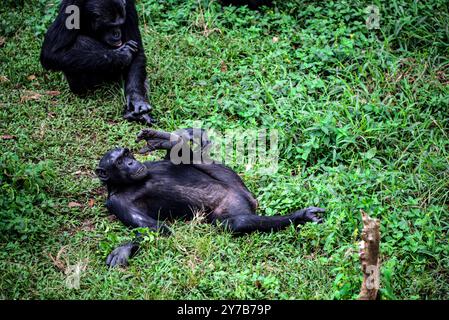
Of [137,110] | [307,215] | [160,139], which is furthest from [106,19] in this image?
[307,215]

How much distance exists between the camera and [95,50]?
6883 millimetres

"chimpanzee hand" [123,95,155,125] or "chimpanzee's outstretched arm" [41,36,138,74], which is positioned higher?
"chimpanzee's outstretched arm" [41,36,138,74]

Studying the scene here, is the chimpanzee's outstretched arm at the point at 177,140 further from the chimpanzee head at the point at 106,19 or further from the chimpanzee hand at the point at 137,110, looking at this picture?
the chimpanzee head at the point at 106,19

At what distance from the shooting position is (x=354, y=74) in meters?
6.98

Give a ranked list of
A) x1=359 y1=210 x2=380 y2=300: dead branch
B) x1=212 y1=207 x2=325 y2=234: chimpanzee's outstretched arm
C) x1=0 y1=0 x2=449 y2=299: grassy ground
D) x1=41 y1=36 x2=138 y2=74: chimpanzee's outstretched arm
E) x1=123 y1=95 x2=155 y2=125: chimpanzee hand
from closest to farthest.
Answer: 1. x1=359 y1=210 x2=380 y2=300: dead branch
2. x1=0 y1=0 x2=449 y2=299: grassy ground
3. x1=212 y1=207 x2=325 y2=234: chimpanzee's outstretched arm
4. x1=123 y1=95 x2=155 y2=125: chimpanzee hand
5. x1=41 y1=36 x2=138 y2=74: chimpanzee's outstretched arm

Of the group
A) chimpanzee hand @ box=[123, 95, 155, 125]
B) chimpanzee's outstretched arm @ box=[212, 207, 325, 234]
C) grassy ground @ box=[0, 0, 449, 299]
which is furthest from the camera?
chimpanzee hand @ box=[123, 95, 155, 125]

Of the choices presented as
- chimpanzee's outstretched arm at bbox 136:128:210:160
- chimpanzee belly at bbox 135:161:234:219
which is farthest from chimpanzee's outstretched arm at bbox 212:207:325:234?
chimpanzee's outstretched arm at bbox 136:128:210:160

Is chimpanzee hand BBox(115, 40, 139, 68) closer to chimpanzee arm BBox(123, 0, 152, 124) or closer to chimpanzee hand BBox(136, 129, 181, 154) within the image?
chimpanzee arm BBox(123, 0, 152, 124)

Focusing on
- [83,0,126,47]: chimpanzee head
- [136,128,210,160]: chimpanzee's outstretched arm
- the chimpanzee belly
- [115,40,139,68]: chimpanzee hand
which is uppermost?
[83,0,126,47]: chimpanzee head

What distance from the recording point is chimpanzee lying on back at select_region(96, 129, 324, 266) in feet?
17.0

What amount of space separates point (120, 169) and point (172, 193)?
1.57 ft

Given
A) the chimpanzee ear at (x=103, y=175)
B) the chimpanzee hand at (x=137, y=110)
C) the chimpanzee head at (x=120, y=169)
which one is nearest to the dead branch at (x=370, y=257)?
the chimpanzee head at (x=120, y=169)
